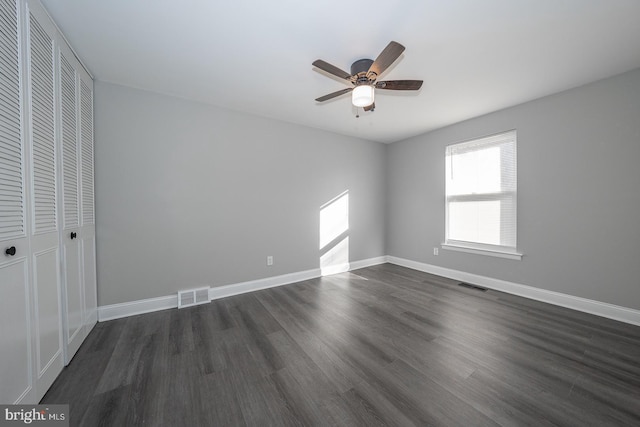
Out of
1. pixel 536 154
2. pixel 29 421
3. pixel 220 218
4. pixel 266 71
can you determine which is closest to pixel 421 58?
pixel 266 71

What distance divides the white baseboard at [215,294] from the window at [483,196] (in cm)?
195

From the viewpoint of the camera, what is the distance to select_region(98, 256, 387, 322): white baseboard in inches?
93.5

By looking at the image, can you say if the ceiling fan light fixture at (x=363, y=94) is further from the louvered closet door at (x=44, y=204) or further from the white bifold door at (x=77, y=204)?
the white bifold door at (x=77, y=204)

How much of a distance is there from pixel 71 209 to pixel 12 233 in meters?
0.79

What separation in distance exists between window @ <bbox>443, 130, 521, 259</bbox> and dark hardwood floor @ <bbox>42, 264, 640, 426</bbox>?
1090mm

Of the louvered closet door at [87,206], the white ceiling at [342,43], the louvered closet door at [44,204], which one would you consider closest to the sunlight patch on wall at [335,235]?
the white ceiling at [342,43]

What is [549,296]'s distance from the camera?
2.73m

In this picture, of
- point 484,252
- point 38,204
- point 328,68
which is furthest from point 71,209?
point 484,252

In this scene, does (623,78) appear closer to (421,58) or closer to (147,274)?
(421,58)

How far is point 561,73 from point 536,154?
3.11 ft

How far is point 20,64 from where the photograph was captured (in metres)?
1.24

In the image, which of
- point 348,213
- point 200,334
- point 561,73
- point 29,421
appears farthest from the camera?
point 348,213

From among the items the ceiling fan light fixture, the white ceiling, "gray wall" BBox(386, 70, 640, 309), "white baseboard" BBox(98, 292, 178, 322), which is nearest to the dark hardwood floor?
"white baseboard" BBox(98, 292, 178, 322)

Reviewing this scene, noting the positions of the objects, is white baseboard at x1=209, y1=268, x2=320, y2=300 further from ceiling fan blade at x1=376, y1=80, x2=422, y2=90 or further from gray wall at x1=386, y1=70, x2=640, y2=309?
ceiling fan blade at x1=376, y1=80, x2=422, y2=90
